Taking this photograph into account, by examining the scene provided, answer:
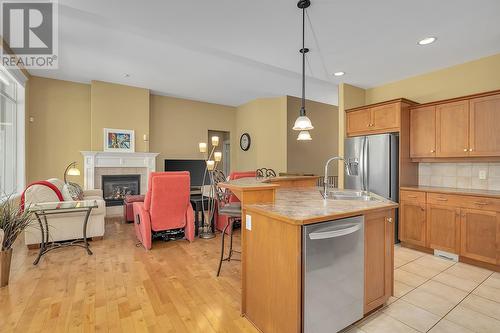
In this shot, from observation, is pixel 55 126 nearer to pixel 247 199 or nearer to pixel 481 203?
pixel 247 199

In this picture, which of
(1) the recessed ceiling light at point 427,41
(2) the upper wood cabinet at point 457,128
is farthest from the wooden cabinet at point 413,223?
(1) the recessed ceiling light at point 427,41

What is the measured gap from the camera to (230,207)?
8.64 feet

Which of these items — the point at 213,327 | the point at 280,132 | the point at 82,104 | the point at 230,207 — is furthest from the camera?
the point at 280,132

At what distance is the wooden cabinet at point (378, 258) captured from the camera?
6.12 ft

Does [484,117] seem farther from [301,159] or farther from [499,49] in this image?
[301,159]

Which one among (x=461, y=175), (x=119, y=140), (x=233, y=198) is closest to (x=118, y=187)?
(x=119, y=140)

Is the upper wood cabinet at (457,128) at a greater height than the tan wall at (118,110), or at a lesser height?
lesser

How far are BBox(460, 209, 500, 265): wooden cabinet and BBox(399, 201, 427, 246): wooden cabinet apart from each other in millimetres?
438

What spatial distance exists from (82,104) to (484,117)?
7.24m

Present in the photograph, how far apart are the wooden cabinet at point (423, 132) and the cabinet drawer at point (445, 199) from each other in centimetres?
67

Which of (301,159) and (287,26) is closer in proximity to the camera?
(287,26)

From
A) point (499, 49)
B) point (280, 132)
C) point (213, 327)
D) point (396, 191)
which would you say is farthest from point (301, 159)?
point (213, 327)

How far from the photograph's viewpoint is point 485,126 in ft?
10.1

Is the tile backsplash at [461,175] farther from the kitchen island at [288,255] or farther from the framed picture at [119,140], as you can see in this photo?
the framed picture at [119,140]
